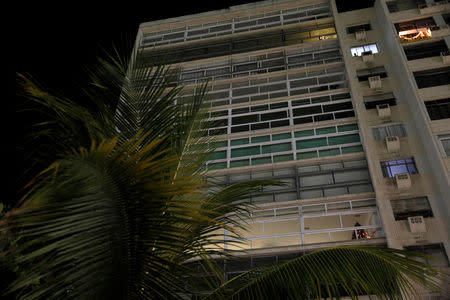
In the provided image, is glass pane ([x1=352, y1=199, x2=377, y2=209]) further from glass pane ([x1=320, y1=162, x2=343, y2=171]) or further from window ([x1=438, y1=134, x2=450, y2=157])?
window ([x1=438, y1=134, x2=450, y2=157])

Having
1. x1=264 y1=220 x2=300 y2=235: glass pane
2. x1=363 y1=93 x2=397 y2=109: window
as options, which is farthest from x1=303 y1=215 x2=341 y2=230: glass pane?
x1=363 y1=93 x2=397 y2=109: window

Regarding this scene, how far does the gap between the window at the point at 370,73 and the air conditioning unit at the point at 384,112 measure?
2513 mm

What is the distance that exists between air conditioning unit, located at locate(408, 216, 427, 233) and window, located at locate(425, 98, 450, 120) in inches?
181

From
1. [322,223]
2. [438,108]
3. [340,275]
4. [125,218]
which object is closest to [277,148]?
[322,223]

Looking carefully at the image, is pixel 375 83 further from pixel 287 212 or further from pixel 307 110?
pixel 287 212

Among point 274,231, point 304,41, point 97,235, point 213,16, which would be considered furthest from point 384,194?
point 213,16

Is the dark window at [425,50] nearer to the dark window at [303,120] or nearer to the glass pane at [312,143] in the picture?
the dark window at [303,120]

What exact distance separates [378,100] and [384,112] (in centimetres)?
125

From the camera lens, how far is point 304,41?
19922mm

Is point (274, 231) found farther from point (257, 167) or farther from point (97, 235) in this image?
point (97, 235)

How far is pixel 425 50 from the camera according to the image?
16797mm

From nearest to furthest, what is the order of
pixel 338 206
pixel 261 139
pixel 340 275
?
pixel 340 275, pixel 338 206, pixel 261 139

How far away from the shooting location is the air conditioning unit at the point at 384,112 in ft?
50.3

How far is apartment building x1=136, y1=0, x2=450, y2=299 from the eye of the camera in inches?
501
